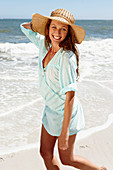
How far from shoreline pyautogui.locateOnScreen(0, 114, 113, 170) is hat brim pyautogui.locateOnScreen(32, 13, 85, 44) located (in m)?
1.57

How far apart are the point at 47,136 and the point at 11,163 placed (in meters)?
1.07

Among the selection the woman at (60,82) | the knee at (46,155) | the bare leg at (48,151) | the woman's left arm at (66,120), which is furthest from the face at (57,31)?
the knee at (46,155)

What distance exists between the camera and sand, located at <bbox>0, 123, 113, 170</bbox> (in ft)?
9.29

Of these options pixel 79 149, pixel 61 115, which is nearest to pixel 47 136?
pixel 61 115

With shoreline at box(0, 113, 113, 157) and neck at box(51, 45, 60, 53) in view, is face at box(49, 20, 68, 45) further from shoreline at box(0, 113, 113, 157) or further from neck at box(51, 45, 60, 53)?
shoreline at box(0, 113, 113, 157)

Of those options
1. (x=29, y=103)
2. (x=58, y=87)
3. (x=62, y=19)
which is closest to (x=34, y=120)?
(x=29, y=103)

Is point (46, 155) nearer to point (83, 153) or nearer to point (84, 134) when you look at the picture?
point (83, 153)

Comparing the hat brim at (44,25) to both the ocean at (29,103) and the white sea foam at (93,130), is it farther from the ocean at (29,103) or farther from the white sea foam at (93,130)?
the white sea foam at (93,130)

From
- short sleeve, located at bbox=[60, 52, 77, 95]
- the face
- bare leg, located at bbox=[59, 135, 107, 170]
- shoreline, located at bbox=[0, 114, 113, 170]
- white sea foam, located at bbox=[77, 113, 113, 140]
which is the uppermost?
the face

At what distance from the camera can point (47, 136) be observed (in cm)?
204

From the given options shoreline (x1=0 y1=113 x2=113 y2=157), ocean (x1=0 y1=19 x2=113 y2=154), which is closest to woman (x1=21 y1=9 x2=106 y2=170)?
shoreline (x1=0 y1=113 x2=113 y2=157)

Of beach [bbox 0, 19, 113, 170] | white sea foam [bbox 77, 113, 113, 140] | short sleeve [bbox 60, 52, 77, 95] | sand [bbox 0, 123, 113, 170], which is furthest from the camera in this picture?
white sea foam [bbox 77, 113, 113, 140]

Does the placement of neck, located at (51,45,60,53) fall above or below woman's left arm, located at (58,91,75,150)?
above

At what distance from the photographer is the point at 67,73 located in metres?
1.72
